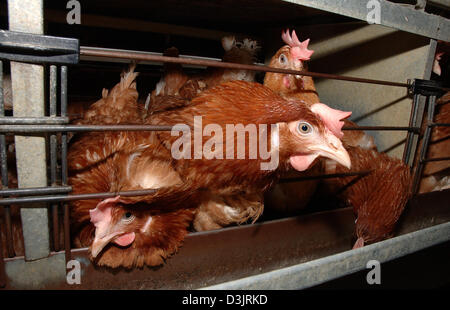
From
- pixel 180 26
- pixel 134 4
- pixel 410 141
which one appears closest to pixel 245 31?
pixel 180 26

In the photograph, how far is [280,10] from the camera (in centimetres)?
197

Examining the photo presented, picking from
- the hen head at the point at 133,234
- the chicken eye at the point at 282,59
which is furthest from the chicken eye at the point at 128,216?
the chicken eye at the point at 282,59

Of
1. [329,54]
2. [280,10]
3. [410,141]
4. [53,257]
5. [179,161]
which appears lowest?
[53,257]

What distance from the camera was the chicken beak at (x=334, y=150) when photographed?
2.98 ft

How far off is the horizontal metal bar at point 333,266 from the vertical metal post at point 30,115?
0.52 m

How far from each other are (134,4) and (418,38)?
1.69 m

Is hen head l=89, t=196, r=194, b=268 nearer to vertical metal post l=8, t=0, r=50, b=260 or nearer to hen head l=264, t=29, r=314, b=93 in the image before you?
vertical metal post l=8, t=0, r=50, b=260

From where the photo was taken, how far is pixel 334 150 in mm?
919

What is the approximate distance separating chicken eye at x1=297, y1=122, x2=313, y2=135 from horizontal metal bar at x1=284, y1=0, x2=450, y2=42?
0.39 m
